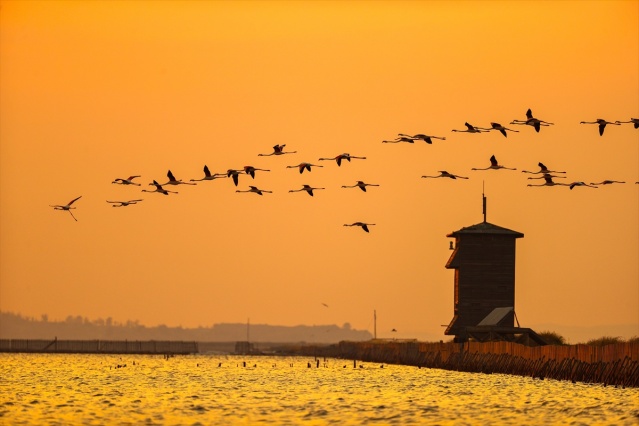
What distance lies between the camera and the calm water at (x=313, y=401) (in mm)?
48500

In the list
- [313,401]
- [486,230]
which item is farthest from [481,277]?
[313,401]

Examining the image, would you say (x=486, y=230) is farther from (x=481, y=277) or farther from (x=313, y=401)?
(x=313, y=401)

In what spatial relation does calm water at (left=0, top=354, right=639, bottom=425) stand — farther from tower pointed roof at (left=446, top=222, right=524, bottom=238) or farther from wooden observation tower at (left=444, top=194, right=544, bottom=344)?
tower pointed roof at (left=446, top=222, right=524, bottom=238)

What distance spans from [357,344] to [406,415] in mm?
100523

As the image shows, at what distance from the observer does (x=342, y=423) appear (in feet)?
153

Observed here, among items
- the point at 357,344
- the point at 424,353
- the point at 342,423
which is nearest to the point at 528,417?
the point at 342,423

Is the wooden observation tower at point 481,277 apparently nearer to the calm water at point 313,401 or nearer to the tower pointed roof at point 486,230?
the tower pointed roof at point 486,230

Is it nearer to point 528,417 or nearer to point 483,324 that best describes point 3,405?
point 528,417

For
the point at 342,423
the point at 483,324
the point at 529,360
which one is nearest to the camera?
the point at 342,423

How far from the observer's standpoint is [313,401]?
58.6 m

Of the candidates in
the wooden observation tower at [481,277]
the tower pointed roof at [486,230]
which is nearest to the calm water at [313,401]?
the wooden observation tower at [481,277]

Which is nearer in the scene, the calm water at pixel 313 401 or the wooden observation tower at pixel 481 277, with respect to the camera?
the calm water at pixel 313 401

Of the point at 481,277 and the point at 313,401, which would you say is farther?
the point at 481,277

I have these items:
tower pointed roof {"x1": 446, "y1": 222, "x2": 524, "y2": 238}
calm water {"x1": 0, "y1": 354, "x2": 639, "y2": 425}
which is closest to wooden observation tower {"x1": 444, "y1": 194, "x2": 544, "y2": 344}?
tower pointed roof {"x1": 446, "y1": 222, "x2": 524, "y2": 238}
